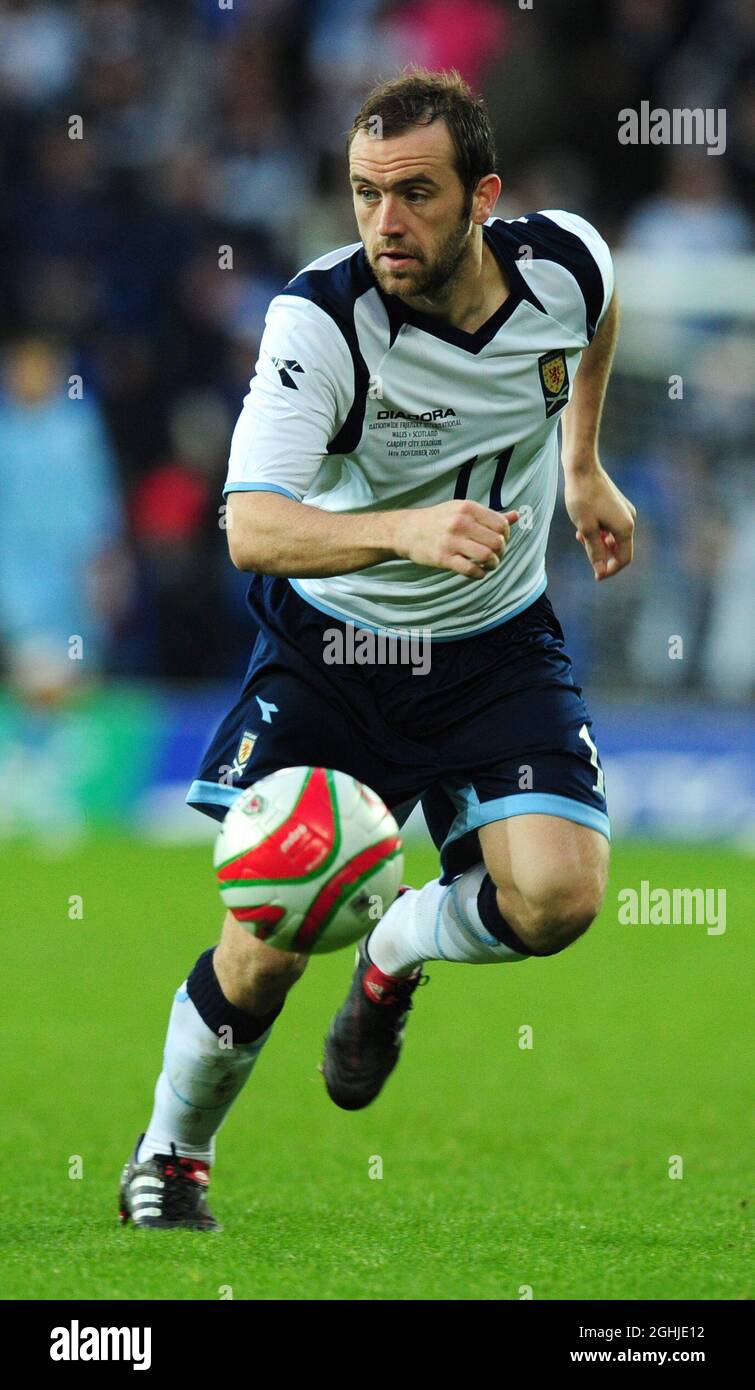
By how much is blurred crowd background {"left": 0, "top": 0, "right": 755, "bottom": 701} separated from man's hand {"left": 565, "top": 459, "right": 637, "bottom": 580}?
7218 millimetres

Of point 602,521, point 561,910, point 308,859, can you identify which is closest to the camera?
point 308,859

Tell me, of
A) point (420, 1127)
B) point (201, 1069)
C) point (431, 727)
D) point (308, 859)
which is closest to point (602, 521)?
point (431, 727)

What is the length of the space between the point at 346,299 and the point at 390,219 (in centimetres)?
22

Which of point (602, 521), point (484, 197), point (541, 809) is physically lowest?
point (541, 809)

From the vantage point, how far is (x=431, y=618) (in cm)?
498

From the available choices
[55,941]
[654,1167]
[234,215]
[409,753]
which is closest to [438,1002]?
[55,941]

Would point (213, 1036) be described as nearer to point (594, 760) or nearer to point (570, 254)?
point (594, 760)

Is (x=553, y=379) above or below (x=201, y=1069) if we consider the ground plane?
above

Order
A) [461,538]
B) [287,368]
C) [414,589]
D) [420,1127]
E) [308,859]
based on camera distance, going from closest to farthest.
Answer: [461,538], [308,859], [287,368], [414,589], [420,1127]

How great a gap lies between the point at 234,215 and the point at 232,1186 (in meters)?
10.1

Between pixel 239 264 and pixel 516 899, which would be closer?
pixel 516 899

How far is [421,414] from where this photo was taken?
4672 millimetres

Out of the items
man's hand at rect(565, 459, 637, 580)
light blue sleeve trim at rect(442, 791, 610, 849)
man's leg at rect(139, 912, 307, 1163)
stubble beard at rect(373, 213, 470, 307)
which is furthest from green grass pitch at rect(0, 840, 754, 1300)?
stubble beard at rect(373, 213, 470, 307)

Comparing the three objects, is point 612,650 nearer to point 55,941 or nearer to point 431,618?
point 55,941
